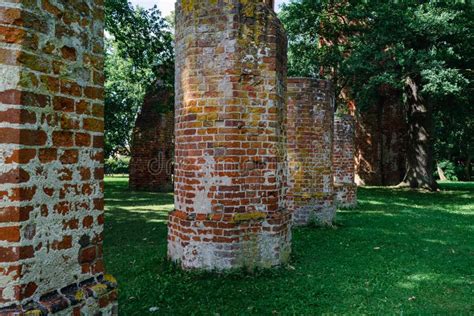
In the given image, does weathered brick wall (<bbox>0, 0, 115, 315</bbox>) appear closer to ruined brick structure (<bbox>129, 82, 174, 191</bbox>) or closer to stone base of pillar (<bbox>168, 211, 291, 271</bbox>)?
stone base of pillar (<bbox>168, 211, 291, 271</bbox>)

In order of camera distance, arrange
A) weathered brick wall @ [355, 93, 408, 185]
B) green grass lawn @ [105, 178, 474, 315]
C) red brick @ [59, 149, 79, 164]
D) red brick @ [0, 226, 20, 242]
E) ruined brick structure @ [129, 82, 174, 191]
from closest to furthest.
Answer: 1. red brick @ [0, 226, 20, 242]
2. red brick @ [59, 149, 79, 164]
3. green grass lawn @ [105, 178, 474, 315]
4. ruined brick structure @ [129, 82, 174, 191]
5. weathered brick wall @ [355, 93, 408, 185]

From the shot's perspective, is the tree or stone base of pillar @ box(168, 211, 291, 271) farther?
the tree

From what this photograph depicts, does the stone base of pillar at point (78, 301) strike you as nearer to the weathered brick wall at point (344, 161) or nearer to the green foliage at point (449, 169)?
the weathered brick wall at point (344, 161)

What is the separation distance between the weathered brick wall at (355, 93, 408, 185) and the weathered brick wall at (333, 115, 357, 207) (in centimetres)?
1139

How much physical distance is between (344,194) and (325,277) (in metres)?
8.02

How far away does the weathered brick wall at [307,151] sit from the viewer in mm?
9336

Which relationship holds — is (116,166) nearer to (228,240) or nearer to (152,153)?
(152,153)

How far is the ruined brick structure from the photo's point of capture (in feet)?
60.4

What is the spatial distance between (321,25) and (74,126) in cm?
1889

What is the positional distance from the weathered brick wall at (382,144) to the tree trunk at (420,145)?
149 inches

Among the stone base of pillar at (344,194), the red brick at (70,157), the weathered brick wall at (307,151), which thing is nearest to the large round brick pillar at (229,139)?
the red brick at (70,157)

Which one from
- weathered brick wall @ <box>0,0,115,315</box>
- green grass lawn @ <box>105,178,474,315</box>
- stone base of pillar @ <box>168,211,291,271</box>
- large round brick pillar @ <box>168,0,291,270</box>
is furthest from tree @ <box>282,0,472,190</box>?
weathered brick wall @ <box>0,0,115,315</box>

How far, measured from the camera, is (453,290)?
4.94m

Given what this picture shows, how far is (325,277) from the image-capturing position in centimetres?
536
